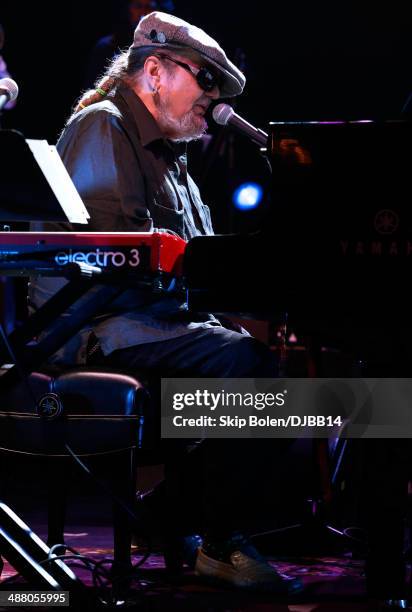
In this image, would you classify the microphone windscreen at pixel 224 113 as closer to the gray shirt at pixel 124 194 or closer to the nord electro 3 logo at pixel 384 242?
the gray shirt at pixel 124 194

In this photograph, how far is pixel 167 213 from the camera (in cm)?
275

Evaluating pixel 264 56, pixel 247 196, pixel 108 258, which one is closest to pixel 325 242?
pixel 108 258

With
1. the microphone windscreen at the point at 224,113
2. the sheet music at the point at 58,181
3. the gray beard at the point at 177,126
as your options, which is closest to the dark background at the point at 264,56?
the gray beard at the point at 177,126

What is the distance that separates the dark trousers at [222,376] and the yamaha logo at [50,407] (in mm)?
296

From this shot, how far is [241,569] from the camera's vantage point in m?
2.46

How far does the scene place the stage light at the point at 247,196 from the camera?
573 cm

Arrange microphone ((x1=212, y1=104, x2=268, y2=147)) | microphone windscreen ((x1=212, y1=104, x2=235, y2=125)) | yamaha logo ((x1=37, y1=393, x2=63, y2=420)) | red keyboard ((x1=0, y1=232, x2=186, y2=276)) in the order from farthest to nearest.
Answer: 1. microphone windscreen ((x1=212, y1=104, x2=235, y2=125))
2. microphone ((x1=212, y1=104, x2=268, y2=147))
3. yamaha logo ((x1=37, y1=393, x2=63, y2=420))
4. red keyboard ((x1=0, y1=232, x2=186, y2=276))

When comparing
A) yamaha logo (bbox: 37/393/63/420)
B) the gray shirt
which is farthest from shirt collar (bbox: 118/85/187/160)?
yamaha logo (bbox: 37/393/63/420)

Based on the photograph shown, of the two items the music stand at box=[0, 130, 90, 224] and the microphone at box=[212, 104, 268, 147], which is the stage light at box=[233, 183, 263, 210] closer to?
the microphone at box=[212, 104, 268, 147]

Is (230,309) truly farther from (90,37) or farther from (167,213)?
(90,37)

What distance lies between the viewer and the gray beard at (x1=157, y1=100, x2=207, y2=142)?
9.25ft

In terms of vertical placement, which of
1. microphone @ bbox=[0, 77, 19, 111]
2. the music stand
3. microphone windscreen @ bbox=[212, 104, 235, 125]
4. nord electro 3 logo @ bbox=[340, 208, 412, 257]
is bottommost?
nord electro 3 logo @ bbox=[340, 208, 412, 257]

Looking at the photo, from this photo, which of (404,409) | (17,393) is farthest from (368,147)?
(17,393)

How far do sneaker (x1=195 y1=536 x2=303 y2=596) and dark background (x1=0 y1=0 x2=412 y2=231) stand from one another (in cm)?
320
